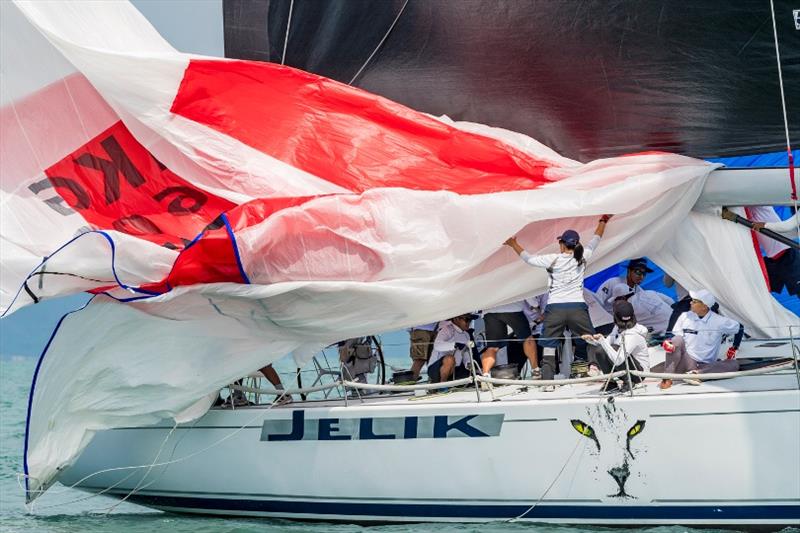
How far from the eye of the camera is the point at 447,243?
873cm

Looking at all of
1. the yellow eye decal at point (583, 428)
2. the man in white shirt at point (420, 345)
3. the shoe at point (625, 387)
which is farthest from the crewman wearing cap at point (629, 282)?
the yellow eye decal at point (583, 428)

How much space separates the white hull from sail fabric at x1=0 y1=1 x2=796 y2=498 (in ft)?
1.92

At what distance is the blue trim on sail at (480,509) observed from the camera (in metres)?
7.77

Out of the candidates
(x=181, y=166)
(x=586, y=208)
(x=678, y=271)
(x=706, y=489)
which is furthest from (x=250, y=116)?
(x=706, y=489)

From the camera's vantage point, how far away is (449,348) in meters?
9.41

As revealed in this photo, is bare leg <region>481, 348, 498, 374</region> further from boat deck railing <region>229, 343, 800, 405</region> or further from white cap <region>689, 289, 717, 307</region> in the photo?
white cap <region>689, 289, 717, 307</region>

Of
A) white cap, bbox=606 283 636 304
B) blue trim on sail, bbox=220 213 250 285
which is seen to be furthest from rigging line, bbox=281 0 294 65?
white cap, bbox=606 283 636 304

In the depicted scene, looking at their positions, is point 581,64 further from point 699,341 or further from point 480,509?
point 480,509

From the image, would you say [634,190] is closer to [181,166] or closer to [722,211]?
[722,211]

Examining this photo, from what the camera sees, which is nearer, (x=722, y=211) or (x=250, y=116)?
(x=722, y=211)

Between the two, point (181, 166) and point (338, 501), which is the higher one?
point (181, 166)


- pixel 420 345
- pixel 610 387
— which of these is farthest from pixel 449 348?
pixel 610 387

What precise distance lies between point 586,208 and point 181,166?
10.5 ft

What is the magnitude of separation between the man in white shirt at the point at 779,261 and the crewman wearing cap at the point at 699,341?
1.72 metres
